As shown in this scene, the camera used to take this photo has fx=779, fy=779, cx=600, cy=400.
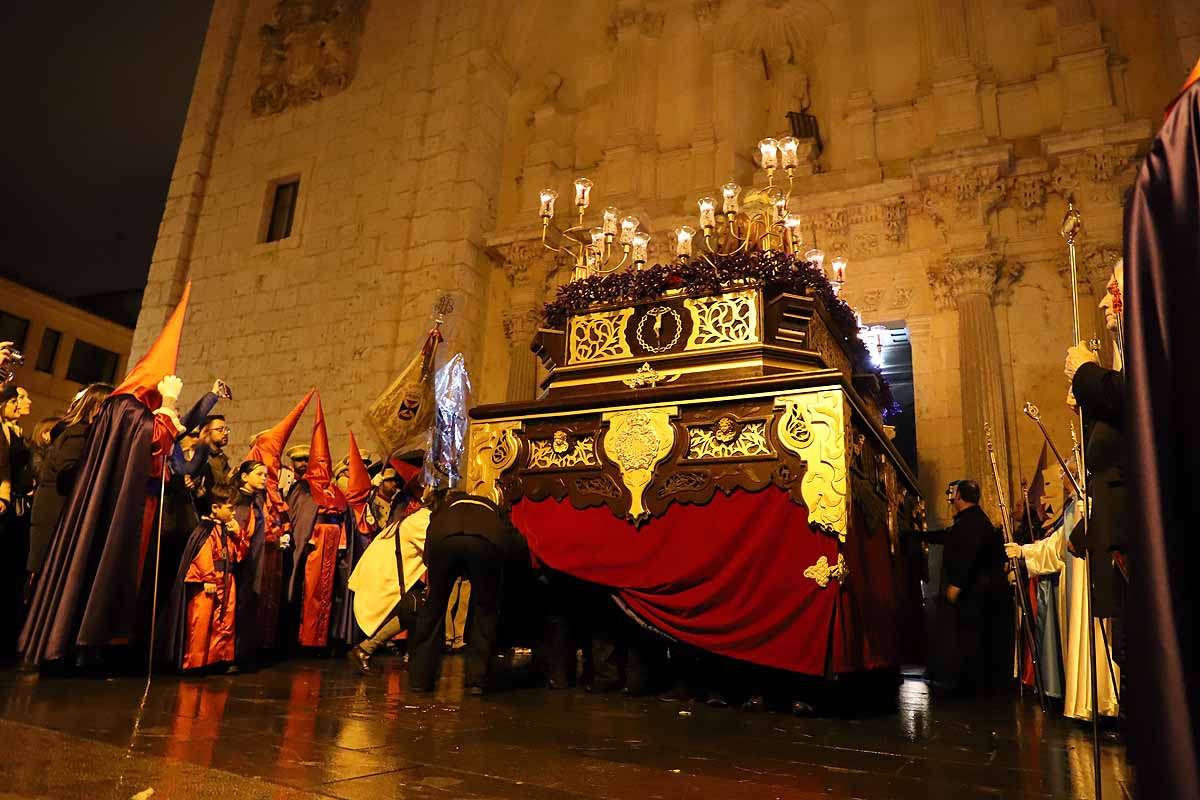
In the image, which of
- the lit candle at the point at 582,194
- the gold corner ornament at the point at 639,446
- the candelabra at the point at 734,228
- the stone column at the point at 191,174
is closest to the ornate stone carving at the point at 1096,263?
the candelabra at the point at 734,228

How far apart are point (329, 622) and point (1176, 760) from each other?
19.6ft

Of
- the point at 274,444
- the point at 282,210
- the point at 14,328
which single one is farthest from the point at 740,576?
the point at 14,328

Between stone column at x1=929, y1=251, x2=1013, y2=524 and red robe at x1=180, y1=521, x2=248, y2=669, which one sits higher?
stone column at x1=929, y1=251, x2=1013, y2=524

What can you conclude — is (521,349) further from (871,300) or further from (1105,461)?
(1105,461)

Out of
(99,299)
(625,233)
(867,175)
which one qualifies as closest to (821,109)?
(867,175)

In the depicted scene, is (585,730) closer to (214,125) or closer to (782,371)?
(782,371)

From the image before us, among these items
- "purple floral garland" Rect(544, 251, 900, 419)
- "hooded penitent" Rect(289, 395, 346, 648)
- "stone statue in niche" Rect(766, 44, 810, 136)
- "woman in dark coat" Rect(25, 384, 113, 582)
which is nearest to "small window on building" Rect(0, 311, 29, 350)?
"hooded penitent" Rect(289, 395, 346, 648)

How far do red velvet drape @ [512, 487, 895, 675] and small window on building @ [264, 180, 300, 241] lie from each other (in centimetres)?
994

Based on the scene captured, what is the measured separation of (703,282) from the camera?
4.07 metres

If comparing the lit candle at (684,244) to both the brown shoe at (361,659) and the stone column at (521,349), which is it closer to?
the brown shoe at (361,659)

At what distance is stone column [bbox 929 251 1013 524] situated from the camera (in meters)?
7.48

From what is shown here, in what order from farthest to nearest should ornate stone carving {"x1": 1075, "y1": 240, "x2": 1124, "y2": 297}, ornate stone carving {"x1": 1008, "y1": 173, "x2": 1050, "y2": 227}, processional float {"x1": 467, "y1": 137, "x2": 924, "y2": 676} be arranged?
ornate stone carving {"x1": 1008, "y1": 173, "x2": 1050, "y2": 227} < ornate stone carving {"x1": 1075, "y1": 240, "x2": 1124, "y2": 297} < processional float {"x1": 467, "y1": 137, "x2": 924, "y2": 676}

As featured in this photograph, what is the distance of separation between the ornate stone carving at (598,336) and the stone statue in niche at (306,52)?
32.8 ft

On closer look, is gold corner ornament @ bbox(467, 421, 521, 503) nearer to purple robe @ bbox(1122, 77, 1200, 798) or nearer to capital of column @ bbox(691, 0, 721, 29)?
purple robe @ bbox(1122, 77, 1200, 798)
